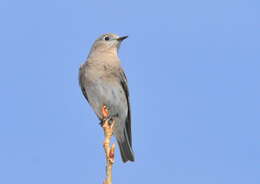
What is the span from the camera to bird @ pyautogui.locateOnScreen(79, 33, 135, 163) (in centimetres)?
1238

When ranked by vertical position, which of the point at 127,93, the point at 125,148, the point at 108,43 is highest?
the point at 108,43

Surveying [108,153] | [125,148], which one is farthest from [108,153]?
[125,148]

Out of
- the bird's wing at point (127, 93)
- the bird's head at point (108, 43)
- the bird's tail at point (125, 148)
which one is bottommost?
the bird's tail at point (125, 148)

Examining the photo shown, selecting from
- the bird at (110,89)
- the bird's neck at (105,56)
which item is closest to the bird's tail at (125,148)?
the bird at (110,89)

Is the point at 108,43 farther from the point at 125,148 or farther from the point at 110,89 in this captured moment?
the point at 125,148

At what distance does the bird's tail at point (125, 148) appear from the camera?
13312mm

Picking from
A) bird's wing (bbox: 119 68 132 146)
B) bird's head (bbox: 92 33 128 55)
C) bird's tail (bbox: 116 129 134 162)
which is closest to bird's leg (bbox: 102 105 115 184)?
bird's wing (bbox: 119 68 132 146)

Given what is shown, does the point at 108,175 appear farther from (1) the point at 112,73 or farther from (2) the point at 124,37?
(2) the point at 124,37

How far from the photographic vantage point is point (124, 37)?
45.0ft

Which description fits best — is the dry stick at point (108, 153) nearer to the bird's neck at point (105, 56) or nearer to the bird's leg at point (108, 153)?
the bird's leg at point (108, 153)

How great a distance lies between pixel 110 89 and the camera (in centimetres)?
1245

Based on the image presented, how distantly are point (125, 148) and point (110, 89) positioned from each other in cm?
184

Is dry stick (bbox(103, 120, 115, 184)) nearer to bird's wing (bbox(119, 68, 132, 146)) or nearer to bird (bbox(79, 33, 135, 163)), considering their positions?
bird (bbox(79, 33, 135, 163))

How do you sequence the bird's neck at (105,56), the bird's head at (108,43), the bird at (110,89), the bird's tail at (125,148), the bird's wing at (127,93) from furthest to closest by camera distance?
the bird's head at (108,43)
the bird's tail at (125,148)
the bird's neck at (105,56)
the bird's wing at (127,93)
the bird at (110,89)
